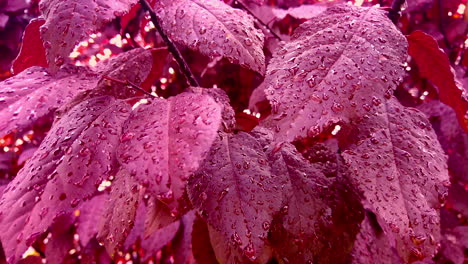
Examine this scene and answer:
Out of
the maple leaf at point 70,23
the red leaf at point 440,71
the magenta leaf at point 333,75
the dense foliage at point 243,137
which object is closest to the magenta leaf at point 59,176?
the dense foliage at point 243,137

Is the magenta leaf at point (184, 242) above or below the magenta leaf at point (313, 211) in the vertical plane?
below

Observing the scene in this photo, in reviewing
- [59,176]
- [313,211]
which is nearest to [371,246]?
[313,211]

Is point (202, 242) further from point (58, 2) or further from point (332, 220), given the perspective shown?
point (58, 2)

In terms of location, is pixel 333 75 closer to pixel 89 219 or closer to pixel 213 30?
pixel 213 30

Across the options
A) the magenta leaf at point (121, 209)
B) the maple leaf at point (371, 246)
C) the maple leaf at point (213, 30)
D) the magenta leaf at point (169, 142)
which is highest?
the maple leaf at point (213, 30)

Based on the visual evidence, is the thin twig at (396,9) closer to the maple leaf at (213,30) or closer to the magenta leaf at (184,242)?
the maple leaf at (213,30)
